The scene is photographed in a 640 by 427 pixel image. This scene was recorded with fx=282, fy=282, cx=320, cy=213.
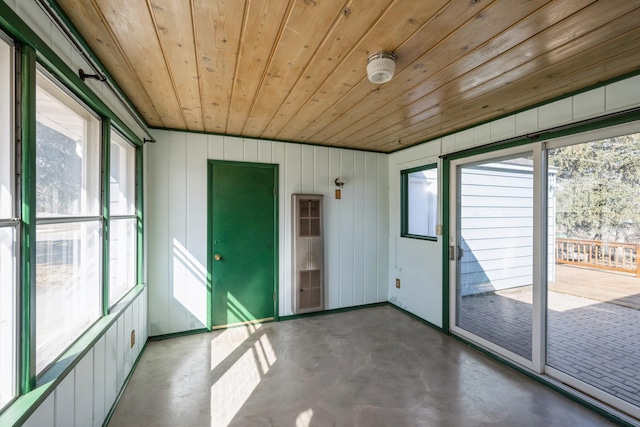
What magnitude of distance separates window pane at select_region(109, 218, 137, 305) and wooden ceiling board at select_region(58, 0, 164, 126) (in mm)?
1066

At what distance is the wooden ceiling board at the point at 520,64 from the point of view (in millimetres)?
1442

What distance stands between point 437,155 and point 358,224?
144cm

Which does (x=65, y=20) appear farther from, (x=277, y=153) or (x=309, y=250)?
(x=309, y=250)

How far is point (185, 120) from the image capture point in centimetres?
298

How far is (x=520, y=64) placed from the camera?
5.90ft

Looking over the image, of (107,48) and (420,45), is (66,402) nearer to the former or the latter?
(107,48)

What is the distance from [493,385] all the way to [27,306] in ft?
10.3

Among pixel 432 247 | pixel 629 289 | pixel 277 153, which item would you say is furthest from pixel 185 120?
pixel 629 289

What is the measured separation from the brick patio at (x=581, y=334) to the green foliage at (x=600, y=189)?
570mm

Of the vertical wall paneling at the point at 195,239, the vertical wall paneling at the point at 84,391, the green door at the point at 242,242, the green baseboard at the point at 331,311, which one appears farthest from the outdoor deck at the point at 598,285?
the vertical wall paneling at the point at 195,239

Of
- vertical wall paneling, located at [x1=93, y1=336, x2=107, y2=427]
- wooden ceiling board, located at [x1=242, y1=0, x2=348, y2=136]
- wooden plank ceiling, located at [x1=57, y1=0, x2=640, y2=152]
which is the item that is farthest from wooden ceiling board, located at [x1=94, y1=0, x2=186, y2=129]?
vertical wall paneling, located at [x1=93, y1=336, x2=107, y2=427]

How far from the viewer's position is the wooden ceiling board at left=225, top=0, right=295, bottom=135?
51.8 inches

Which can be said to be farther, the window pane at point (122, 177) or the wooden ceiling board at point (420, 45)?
the window pane at point (122, 177)

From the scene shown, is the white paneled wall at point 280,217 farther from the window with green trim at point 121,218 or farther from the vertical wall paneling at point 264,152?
the window with green trim at point 121,218
